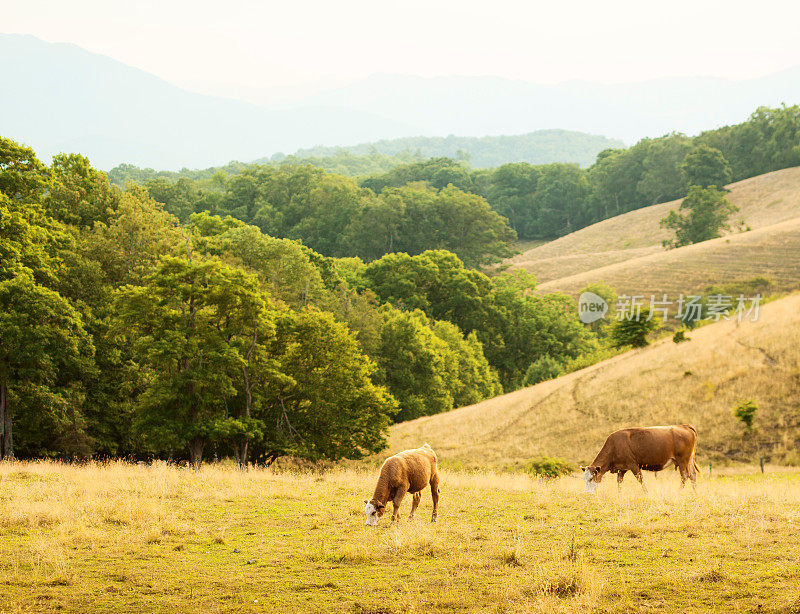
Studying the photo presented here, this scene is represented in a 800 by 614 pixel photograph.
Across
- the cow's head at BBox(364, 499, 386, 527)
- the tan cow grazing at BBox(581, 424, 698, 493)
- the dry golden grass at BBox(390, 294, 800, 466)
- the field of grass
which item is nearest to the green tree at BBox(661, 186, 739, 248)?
the dry golden grass at BBox(390, 294, 800, 466)

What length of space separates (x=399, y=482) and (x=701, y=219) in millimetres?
113608

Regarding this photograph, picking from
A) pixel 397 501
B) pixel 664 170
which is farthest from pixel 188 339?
pixel 664 170

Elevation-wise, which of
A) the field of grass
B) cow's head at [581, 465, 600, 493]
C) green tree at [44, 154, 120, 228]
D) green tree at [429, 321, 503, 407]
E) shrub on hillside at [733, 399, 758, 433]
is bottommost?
green tree at [429, 321, 503, 407]

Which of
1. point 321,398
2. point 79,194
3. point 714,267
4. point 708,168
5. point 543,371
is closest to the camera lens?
point 321,398

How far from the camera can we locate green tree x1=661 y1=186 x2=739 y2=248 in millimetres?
114000

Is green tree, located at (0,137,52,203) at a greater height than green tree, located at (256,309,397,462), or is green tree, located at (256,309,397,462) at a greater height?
green tree, located at (0,137,52,203)

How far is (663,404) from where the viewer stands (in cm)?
3934

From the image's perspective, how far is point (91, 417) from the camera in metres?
36.9

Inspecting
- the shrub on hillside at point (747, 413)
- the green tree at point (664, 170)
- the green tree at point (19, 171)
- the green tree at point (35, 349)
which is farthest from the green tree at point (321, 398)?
the green tree at point (664, 170)

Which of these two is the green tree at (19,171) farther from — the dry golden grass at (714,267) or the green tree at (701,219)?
the green tree at (701,219)

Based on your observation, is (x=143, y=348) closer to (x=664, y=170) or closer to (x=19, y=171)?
(x=19, y=171)

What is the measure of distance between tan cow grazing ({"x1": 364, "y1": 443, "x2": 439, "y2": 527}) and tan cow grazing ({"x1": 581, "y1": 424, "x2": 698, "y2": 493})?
652 centimetres

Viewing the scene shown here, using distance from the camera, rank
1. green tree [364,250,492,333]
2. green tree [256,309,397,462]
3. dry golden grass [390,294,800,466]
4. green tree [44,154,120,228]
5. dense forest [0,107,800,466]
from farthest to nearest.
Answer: green tree [364,250,492,333]
green tree [44,154,120,228]
green tree [256,309,397,462]
dry golden grass [390,294,800,466]
dense forest [0,107,800,466]

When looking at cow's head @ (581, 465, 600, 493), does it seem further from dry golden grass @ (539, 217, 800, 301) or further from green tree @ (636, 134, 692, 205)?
green tree @ (636, 134, 692, 205)
